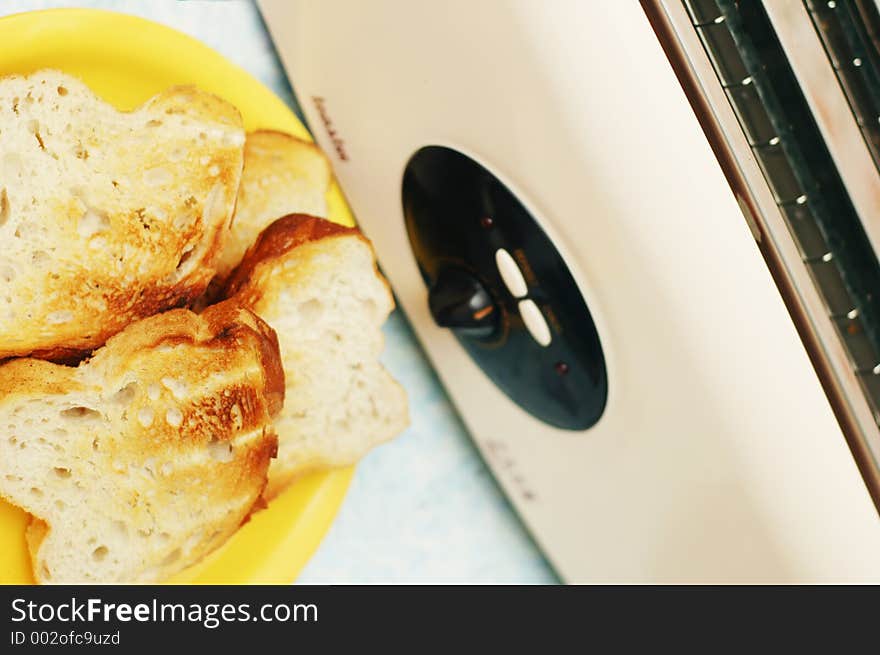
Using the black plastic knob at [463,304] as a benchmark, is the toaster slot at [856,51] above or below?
above

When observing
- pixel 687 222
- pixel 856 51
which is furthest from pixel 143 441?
pixel 856 51

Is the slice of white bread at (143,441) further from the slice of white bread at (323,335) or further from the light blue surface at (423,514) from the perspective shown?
the light blue surface at (423,514)

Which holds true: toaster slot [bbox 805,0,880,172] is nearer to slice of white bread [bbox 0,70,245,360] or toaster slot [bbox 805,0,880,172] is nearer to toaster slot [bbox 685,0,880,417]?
toaster slot [bbox 685,0,880,417]

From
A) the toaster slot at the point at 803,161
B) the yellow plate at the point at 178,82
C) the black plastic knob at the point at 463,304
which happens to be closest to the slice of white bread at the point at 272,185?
the yellow plate at the point at 178,82

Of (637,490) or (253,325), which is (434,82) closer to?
(253,325)

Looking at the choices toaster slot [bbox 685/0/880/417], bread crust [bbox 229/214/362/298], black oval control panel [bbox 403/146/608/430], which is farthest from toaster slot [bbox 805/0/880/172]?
bread crust [bbox 229/214/362/298]

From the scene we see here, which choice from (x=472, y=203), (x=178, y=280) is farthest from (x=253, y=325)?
(x=472, y=203)
